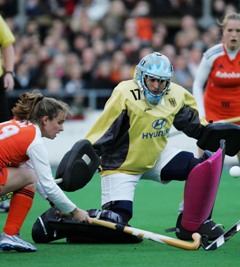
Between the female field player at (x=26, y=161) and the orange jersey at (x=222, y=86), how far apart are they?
2.31m

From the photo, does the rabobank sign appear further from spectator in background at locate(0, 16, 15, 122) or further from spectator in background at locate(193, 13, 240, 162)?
spectator in background at locate(0, 16, 15, 122)

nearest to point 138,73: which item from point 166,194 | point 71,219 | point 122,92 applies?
point 122,92

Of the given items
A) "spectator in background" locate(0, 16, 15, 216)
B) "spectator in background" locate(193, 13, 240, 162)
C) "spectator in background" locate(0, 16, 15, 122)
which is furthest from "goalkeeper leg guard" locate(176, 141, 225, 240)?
"spectator in background" locate(0, 16, 15, 122)

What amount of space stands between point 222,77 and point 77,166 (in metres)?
2.32

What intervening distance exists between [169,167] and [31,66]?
7.15 metres

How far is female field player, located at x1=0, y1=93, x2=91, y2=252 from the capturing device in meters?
5.70

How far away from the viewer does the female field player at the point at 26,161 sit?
5.70 meters

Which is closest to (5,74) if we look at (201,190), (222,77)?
(222,77)

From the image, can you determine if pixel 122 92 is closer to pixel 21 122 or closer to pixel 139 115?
pixel 139 115

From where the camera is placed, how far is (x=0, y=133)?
5812mm

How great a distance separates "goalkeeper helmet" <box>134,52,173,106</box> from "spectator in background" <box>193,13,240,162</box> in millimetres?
1452

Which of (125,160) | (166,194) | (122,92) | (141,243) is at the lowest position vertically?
(166,194)

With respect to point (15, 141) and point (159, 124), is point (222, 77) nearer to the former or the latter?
point (159, 124)

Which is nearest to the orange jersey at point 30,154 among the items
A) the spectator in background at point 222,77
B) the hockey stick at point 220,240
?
the hockey stick at point 220,240
